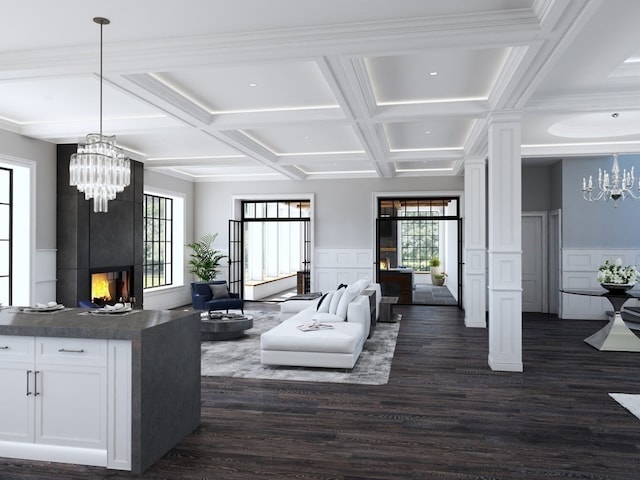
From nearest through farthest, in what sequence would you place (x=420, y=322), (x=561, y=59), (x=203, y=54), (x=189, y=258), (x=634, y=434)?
1. (x=634, y=434)
2. (x=203, y=54)
3. (x=561, y=59)
4. (x=420, y=322)
5. (x=189, y=258)

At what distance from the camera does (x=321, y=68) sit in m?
4.24

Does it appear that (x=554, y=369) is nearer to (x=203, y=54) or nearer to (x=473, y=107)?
(x=473, y=107)

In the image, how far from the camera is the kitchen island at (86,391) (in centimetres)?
304

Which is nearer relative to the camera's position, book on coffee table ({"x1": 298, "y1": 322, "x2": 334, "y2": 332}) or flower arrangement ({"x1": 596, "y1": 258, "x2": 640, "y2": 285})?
book on coffee table ({"x1": 298, "y1": 322, "x2": 334, "y2": 332})

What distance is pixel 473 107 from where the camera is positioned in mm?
5512

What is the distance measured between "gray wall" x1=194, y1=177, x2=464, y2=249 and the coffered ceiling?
3.39 meters

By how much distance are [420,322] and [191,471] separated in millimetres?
6346

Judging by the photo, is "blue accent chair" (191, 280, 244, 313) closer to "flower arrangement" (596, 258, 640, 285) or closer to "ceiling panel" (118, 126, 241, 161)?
"ceiling panel" (118, 126, 241, 161)

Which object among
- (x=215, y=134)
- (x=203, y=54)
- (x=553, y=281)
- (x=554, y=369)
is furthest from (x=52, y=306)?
(x=553, y=281)

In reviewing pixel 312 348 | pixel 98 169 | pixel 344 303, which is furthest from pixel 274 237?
pixel 98 169

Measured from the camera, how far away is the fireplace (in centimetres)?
786

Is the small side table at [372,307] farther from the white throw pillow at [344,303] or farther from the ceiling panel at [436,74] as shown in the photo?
the ceiling panel at [436,74]

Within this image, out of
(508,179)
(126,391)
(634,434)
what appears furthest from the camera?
(508,179)

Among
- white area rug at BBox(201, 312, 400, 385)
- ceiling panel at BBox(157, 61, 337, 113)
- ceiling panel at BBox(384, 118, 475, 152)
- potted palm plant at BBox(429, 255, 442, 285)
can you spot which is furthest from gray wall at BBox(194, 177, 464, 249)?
potted palm plant at BBox(429, 255, 442, 285)
